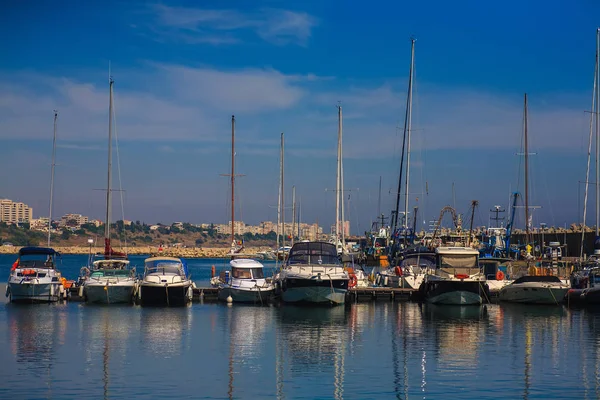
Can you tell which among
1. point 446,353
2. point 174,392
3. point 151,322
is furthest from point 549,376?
point 151,322

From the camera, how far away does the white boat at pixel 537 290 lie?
5503 cm

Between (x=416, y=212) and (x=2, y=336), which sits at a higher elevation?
(x=416, y=212)

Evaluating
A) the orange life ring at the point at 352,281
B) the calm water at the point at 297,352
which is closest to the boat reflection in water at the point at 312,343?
the calm water at the point at 297,352

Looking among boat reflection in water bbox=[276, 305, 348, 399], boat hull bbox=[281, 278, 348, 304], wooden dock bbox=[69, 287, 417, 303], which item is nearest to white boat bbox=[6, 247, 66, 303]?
wooden dock bbox=[69, 287, 417, 303]

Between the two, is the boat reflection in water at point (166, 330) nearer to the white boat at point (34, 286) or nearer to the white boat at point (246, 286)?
the white boat at point (246, 286)

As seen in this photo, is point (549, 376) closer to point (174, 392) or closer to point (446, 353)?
point (446, 353)

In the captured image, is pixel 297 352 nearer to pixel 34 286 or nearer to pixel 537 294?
pixel 34 286

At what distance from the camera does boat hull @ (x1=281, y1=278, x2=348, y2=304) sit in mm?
52000

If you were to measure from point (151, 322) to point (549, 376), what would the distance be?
867 inches

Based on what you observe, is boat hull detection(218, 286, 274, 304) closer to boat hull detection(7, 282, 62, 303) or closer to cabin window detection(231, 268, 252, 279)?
cabin window detection(231, 268, 252, 279)

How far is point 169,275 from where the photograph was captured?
180ft

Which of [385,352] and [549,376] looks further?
[385,352]

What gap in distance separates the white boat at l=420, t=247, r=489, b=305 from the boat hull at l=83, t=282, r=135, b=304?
18.9 meters

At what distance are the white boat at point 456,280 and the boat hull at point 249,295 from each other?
10171 millimetres
